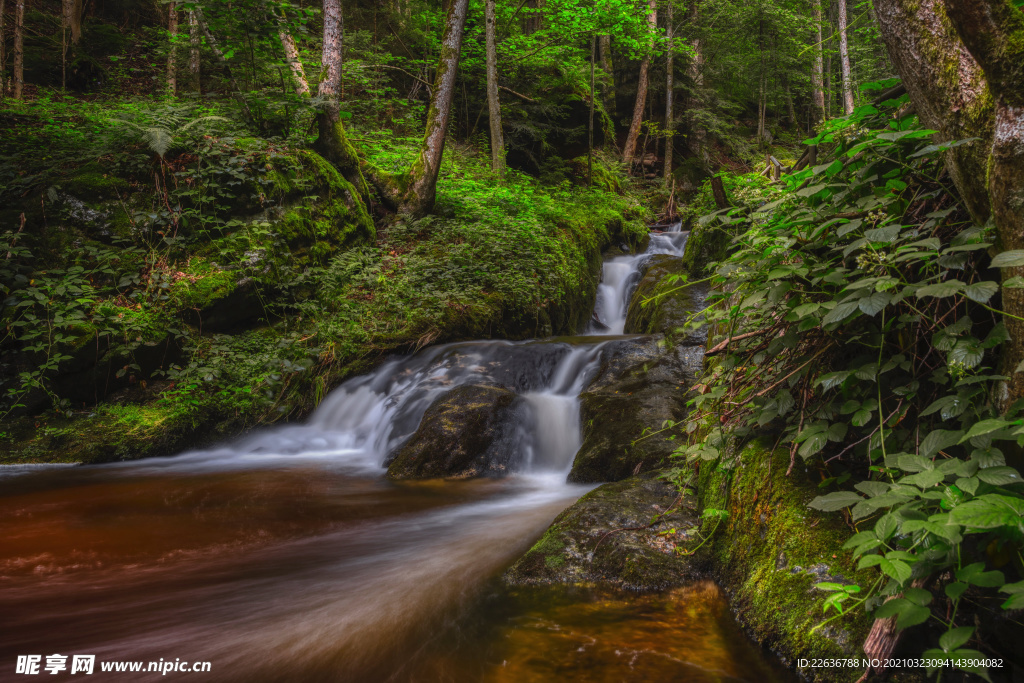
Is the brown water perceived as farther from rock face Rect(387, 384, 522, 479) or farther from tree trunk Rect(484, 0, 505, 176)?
tree trunk Rect(484, 0, 505, 176)

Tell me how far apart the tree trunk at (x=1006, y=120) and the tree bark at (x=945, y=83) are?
115mm

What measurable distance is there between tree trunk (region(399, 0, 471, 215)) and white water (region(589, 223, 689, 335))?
4432mm

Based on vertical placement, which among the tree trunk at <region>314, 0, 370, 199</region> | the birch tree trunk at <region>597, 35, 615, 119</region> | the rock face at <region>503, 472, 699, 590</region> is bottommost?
the rock face at <region>503, 472, 699, 590</region>

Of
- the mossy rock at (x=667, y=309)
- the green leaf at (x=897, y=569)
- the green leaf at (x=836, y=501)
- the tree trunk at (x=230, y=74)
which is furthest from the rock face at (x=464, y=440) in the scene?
the tree trunk at (x=230, y=74)

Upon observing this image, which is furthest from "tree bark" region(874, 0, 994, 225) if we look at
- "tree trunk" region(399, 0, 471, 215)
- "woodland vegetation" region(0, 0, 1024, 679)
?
"tree trunk" region(399, 0, 471, 215)

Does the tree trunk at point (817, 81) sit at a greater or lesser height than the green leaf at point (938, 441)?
greater

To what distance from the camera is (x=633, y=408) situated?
16.9ft

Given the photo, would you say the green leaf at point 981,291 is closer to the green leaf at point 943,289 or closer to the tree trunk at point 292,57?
the green leaf at point 943,289

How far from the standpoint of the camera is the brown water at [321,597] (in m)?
2.21

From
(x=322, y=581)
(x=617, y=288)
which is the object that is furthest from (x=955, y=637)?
(x=617, y=288)

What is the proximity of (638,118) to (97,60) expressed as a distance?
16532 millimetres

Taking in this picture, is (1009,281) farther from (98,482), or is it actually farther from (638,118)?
(638,118)

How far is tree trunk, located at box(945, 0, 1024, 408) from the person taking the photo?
5.27 ft

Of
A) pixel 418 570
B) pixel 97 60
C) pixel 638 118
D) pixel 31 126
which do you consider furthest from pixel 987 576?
pixel 97 60
